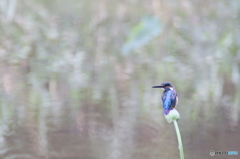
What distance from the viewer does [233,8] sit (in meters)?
4.26

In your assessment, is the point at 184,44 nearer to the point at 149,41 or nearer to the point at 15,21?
the point at 149,41

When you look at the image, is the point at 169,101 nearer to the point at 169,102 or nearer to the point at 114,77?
the point at 169,102

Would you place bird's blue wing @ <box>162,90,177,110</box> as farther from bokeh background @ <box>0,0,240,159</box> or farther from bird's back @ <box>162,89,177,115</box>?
bokeh background @ <box>0,0,240,159</box>

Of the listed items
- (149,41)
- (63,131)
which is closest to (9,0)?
(149,41)

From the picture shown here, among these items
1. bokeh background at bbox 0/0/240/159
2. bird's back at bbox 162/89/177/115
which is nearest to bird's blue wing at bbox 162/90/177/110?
bird's back at bbox 162/89/177/115

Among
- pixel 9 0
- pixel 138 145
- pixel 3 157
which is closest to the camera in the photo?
pixel 3 157

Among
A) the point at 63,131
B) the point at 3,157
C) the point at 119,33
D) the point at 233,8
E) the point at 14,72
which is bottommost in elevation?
the point at 3,157

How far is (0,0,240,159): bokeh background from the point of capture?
64.9 inches

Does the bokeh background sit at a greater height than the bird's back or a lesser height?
greater

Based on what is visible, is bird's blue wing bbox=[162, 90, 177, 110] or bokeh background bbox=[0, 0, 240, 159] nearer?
bird's blue wing bbox=[162, 90, 177, 110]

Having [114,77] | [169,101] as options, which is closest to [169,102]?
[169,101]

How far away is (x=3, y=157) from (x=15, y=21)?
2.43 metres

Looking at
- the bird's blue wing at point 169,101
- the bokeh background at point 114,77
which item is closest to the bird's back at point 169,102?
the bird's blue wing at point 169,101

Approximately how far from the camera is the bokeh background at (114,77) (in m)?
1.65
